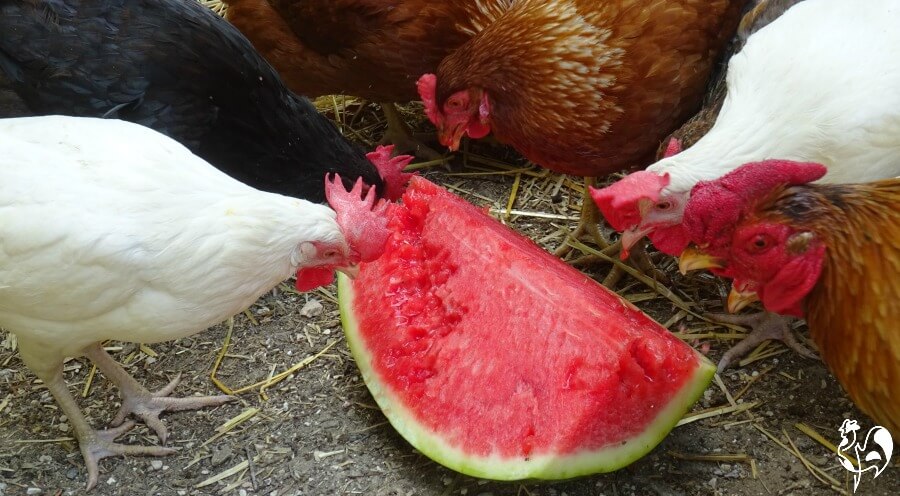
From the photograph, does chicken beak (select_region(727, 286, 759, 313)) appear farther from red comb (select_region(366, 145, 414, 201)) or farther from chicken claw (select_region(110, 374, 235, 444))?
chicken claw (select_region(110, 374, 235, 444))

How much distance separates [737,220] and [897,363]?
44 centimetres

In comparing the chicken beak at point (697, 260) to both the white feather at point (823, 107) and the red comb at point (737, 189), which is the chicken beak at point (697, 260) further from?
the white feather at point (823, 107)

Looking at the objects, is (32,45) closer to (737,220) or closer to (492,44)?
(492,44)

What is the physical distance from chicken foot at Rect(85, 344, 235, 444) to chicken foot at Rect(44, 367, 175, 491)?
2.6 inches

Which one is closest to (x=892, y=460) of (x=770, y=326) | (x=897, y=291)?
(x=770, y=326)

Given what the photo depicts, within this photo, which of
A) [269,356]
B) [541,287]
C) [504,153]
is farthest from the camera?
[504,153]

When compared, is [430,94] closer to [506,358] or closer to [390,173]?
[390,173]

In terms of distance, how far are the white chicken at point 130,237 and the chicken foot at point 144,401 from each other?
13.5 inches

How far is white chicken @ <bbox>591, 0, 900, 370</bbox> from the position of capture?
1951 millimetres

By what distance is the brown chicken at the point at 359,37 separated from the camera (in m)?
2.93

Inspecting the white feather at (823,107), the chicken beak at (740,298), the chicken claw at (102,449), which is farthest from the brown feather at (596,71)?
the chicken claw at (102,449)

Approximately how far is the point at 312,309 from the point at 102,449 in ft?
2.71

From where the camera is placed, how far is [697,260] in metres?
1.83

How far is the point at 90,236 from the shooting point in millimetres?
1694
